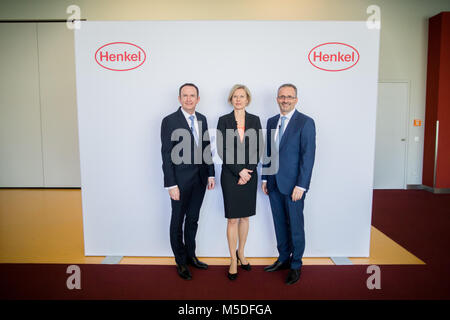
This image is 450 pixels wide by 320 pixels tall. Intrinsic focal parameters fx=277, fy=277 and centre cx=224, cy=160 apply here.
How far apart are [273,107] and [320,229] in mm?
1428

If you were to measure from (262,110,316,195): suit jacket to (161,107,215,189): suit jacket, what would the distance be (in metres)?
0.70

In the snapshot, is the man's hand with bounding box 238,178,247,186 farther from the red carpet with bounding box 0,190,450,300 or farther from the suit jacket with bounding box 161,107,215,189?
the red carpet with bounding box 0,190,450,300

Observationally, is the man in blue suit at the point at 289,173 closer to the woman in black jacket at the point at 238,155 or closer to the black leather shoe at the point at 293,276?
the black leather shoe at the point at 293,276

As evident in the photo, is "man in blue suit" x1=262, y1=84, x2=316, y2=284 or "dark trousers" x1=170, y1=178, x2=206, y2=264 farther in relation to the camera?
"dark trousers" x1=170, y1=178, x2=206, y2=264

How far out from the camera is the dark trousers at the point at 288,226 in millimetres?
2613

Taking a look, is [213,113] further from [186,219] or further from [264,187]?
[186,219]

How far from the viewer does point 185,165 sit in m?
2.61

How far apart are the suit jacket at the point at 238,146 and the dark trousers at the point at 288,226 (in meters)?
0.46

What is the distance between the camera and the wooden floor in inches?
118

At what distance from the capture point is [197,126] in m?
2.67

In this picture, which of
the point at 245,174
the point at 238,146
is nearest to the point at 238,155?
the point at 238,146

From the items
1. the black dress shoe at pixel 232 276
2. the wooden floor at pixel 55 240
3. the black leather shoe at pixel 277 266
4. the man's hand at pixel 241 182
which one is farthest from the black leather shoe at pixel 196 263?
the man's hand at pixel 241 182

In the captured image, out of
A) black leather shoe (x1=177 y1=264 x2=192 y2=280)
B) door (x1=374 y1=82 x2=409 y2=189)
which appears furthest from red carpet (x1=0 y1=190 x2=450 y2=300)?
door (x1=374 y1=82 x2=409 y2=189)

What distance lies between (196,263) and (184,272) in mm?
212
